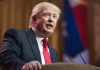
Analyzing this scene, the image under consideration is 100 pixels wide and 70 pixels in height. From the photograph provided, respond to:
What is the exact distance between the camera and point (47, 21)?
1372mm

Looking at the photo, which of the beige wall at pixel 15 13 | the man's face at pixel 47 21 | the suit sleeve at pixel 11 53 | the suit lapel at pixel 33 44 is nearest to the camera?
the suit sleeve at pixel 11 53

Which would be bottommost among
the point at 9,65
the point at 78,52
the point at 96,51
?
the point at 78,52

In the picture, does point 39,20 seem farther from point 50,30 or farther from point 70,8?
point 70,8

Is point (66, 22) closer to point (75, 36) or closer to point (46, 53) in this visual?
point (75, 36)

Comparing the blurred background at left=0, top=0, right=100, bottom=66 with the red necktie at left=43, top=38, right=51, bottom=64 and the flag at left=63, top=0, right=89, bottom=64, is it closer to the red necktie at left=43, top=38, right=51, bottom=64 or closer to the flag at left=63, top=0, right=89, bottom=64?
the flag at left=63, top=0, right=89, bottom=64

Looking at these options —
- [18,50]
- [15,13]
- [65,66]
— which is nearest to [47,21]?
[18,50]

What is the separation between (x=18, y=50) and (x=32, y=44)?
0.12m

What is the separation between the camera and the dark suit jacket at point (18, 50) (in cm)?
103

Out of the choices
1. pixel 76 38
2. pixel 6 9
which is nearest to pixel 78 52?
pixel 76 38

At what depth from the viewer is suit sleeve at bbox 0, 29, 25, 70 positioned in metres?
1.01

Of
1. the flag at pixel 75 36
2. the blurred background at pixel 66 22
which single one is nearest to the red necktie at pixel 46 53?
the blurred background at pixel 66 22

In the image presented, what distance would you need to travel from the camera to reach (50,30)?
1.36 m

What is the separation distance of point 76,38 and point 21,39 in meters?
1.53

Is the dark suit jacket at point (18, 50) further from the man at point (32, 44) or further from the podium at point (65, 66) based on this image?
the podium at point (65, 66)
